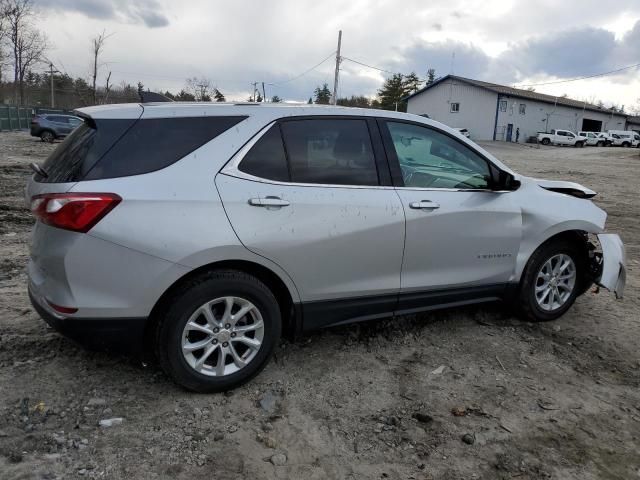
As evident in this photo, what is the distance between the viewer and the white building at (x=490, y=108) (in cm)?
5553

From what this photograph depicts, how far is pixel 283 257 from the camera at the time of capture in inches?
128

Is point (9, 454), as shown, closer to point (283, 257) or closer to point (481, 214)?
point (283, 257)

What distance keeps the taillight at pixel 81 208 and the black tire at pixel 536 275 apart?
3.25 meters

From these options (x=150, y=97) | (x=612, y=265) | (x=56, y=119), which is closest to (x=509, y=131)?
(x=56, y=119)

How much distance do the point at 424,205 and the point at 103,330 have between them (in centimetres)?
222

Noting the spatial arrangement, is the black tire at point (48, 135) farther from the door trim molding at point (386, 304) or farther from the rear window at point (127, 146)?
the door trim molding at point (386, 304)

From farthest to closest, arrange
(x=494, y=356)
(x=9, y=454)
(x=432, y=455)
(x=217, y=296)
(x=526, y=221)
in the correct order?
1. (x=526, y=221)
2. (x=494, y=356)
3. (x=217, y=296)
4. (x=432, y=455)
5. (x=9, y=454)

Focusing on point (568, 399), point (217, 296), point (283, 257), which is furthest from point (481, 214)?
point (217, 296)

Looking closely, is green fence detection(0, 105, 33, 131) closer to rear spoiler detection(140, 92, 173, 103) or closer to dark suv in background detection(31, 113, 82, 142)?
dark suv in background detection(31, 113, 82, 142)

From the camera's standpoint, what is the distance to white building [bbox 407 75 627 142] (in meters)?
55.5

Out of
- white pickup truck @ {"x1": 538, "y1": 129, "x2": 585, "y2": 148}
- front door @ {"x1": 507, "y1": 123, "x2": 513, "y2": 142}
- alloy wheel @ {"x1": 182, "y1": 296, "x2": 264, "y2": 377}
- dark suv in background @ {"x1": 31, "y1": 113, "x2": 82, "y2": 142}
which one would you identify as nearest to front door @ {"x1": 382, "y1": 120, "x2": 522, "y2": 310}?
alloy wheel @ {"x1": 182, "y1": 296, "x2": 264, "y2": 377}

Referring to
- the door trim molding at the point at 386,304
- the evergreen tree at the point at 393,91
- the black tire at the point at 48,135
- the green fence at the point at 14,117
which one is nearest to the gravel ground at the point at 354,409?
the door trim molding at the point at 386,304

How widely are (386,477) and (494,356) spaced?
5.57 feet

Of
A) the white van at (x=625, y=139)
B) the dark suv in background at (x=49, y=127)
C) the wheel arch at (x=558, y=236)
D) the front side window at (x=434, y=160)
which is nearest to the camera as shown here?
the front side window at (x=434, y=160)
